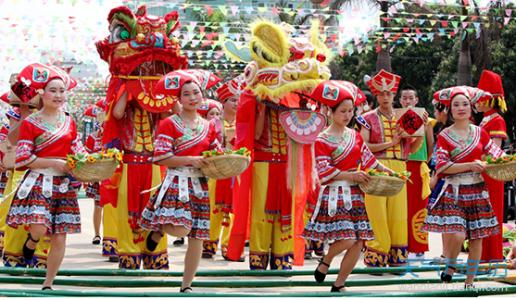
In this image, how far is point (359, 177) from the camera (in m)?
7.71

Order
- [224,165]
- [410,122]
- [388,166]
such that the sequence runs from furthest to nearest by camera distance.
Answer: [388,166] < [410,122] < [224,165]

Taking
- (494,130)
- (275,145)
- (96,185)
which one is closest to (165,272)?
(275,145)

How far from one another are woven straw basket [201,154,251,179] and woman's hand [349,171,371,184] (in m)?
0.90

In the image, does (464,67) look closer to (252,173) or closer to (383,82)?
(383,82)

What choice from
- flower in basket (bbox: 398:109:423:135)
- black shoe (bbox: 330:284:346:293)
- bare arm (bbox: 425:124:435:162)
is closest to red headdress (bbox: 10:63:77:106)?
black shoe (bbox: 330:284:346:293)

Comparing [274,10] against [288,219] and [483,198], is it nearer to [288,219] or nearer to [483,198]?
[288,219]

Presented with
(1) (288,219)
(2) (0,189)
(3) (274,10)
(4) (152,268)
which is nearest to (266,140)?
(1) (288,219)

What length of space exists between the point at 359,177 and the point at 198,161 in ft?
4.25

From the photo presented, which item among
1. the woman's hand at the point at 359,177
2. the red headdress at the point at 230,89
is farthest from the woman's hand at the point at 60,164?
the red headdress at the point at 230,89

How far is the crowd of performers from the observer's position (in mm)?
7559

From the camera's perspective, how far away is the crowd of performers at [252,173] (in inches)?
298

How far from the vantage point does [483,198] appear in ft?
27.3

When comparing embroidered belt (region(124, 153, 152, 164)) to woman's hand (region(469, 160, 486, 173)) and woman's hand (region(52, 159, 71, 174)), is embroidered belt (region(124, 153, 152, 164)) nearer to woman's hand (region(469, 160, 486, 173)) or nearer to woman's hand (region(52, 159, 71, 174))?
woman's hand (region(52, 159, 71, 174))

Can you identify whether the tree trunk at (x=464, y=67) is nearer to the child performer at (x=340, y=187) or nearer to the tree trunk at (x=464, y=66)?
the tree trunk at (x=464, y=66)
